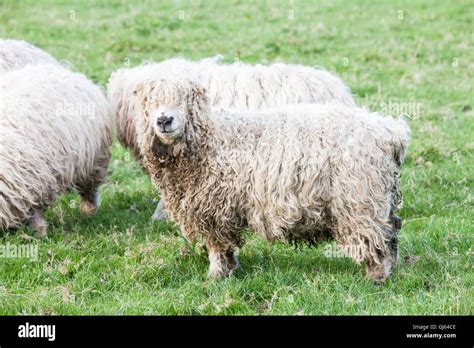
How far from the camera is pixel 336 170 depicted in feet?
19.4

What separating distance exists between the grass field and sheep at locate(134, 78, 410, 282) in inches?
14.0

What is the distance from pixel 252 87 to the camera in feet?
25.9

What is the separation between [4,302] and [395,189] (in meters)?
3.09

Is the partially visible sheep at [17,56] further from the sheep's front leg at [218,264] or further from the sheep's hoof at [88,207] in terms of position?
the sheep's front leg at [218,264]

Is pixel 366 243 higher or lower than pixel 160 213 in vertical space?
higher

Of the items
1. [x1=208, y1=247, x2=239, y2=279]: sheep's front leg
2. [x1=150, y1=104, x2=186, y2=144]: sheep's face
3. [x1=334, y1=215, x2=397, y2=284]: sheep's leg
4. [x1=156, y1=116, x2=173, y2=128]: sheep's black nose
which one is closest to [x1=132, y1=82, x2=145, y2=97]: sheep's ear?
[x1=150, y1=104, x2=186, y2=144]: sheep's face

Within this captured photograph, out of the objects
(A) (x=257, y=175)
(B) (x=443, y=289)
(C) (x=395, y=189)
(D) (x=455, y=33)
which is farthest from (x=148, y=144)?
(D) (x=455, y=33)

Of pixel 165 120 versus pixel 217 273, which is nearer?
pixel 165 120

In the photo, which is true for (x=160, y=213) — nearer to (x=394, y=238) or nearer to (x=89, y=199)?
(x=89, y=199)

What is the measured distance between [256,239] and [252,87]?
1606mm

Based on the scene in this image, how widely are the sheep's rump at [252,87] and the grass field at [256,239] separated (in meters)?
1.17

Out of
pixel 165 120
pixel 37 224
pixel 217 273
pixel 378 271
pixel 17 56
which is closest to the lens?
pixel 165 120

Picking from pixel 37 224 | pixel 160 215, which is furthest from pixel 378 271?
pixel 37 224

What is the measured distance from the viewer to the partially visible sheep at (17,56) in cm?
894
